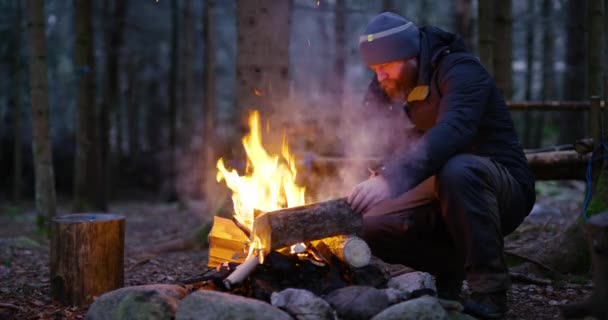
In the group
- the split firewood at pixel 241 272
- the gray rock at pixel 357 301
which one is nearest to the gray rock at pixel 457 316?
the gray rock at pixel 357 301

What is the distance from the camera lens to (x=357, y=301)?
3.29 meters

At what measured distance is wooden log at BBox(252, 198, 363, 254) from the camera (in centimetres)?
358

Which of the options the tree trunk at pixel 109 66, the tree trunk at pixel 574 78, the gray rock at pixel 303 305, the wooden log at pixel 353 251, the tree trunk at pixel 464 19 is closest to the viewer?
the gray rock at pixel 303 305

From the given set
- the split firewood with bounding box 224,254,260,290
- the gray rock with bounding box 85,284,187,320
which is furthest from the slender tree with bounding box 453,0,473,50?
the gray rock with bounding box 85,284,187,320

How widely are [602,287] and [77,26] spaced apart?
9.67 meters

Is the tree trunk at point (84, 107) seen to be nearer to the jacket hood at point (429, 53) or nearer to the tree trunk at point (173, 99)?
the tree trunk at point (173, 99)

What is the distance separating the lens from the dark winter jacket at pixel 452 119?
3545 millimetres

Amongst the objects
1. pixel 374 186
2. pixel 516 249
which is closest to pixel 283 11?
pixel 374 186

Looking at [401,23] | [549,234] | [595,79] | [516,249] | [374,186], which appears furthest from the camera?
[549,234]

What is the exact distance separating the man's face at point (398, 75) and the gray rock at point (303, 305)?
174 centimetres

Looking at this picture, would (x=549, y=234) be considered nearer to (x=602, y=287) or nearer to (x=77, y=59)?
(x=602, y=287)

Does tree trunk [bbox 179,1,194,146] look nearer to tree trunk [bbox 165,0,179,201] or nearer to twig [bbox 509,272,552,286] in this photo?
tree trunk [bbox 165,0,179,201]

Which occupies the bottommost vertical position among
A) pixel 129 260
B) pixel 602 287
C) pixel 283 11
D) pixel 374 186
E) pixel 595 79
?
pixel 129 260

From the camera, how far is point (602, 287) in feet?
9.45
